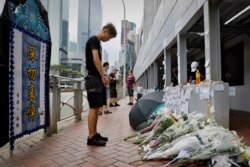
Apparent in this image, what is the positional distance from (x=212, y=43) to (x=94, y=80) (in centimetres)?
211

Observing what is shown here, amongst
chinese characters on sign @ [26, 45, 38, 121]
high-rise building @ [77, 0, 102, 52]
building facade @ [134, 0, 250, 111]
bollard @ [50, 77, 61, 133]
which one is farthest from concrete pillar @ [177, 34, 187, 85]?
high-rise building @ [77, 0, 102, 52]

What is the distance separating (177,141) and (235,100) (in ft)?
21.9

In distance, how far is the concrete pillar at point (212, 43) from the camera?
13.1 ft

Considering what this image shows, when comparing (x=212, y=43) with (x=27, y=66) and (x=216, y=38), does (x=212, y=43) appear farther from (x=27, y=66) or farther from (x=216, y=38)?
(x=27, y=66)

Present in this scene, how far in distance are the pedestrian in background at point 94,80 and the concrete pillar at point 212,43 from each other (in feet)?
5.64

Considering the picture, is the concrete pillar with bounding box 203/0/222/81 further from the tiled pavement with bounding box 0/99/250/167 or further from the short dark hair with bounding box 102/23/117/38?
the short dark hair with bounding box 102/23/117/38

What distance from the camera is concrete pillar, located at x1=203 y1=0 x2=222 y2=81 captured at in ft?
13.1

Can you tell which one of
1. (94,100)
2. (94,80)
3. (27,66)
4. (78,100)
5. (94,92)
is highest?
(27,66)

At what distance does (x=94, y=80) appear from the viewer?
3340 millimetres

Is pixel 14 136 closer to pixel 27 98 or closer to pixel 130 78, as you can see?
pixel 27 98

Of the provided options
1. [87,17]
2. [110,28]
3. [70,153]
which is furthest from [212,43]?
[87,17]

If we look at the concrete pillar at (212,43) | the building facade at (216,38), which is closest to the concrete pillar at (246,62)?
the building facade at (216,38)

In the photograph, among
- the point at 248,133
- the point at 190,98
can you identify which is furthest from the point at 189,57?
the point at 248,133

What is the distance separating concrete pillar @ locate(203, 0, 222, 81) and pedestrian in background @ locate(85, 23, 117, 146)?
1.72 meters
